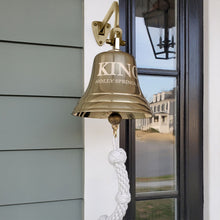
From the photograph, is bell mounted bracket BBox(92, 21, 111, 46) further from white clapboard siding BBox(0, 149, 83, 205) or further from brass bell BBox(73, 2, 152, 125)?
white clapboard siding BBox(0, 149, 83, 205)

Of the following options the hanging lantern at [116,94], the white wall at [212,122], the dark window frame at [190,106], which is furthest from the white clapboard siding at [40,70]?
the white wall at [212,122]

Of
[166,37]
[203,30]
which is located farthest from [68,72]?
[203,30]

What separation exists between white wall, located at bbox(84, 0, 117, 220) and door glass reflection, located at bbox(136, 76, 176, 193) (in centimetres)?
16

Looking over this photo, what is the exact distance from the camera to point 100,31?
0.81 m

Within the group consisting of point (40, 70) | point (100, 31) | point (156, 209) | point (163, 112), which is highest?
point (100, 31)

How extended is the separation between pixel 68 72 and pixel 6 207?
18.5 inches

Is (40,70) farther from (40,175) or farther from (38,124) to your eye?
(40,175)

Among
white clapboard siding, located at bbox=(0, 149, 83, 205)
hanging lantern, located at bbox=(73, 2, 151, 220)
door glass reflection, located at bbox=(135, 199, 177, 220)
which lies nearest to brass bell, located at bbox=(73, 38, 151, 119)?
hanging lantern, located at bbox=(73, 2, 151, 220)

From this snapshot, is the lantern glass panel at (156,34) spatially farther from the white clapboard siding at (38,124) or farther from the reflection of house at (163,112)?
the white clapboard siding at (38,124)

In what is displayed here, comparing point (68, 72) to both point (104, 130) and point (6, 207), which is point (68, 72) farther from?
point (6, 207)

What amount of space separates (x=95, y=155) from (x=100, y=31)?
417 millimetres

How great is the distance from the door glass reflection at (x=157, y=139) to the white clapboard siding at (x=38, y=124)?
27 cm

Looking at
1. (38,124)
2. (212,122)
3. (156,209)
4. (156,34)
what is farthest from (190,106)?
(38,124)

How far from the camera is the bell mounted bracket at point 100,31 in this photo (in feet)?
2.66
